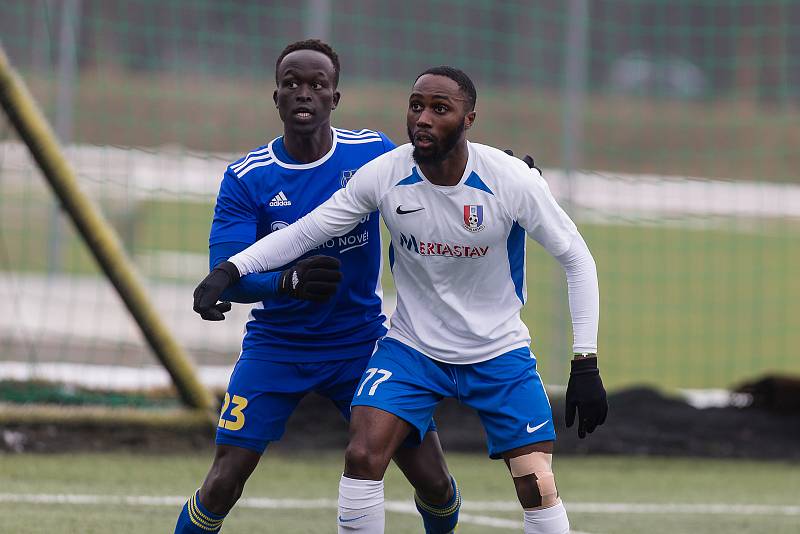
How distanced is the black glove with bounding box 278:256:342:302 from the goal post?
3.17 m

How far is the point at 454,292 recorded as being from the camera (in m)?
5.25

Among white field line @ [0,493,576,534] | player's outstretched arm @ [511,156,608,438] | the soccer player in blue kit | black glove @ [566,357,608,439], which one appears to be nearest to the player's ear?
player's outstretched arm @ [511,156,608,438]

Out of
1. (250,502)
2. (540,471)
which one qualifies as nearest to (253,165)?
(540,471)

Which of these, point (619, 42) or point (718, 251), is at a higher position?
point (619, 42)

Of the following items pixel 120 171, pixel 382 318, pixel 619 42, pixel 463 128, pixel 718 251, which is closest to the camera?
pixel 463 128

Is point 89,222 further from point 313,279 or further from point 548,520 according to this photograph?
point 548,520

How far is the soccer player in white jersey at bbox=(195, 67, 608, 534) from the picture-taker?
16.5 feet

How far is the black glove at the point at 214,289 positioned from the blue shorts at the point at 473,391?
59 centimetres

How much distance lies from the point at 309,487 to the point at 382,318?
2.30m

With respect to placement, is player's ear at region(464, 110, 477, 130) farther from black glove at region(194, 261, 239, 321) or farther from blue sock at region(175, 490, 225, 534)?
blue sock at region(175, 490, 225, 534)

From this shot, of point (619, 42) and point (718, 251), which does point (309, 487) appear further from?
point (718, 251)

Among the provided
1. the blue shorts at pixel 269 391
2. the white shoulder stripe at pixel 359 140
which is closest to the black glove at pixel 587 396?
the blue shorts at pixel 269 391

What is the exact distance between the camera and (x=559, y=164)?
1077cm

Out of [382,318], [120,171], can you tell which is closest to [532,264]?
[120,171]
